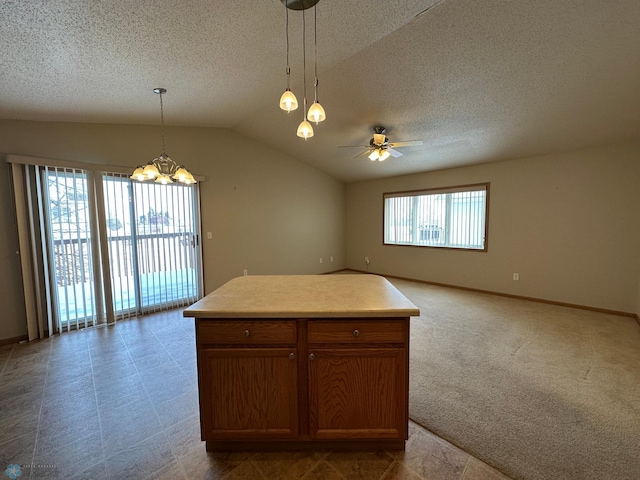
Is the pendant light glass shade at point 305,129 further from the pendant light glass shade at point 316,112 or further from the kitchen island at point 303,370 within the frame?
the kitchen island at point 303,370

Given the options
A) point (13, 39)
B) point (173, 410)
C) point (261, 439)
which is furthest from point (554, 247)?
point (13, 39)

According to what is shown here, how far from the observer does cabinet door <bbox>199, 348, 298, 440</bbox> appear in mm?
1451

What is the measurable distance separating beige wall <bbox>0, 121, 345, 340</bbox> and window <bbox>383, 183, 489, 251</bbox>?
4.74 feet

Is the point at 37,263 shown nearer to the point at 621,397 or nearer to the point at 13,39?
the point at 13,39

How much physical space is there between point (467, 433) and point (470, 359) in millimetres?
1019

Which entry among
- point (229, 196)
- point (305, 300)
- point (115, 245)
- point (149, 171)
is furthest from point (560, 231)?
point (115, 245)

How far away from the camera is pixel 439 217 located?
5.29 meters

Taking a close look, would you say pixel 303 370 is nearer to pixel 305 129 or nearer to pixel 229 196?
pixel 305 129

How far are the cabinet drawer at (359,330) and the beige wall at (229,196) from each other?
3567mm

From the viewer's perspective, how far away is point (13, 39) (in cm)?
173

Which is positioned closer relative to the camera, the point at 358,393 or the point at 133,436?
the point at 358,393

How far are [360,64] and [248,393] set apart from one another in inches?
120

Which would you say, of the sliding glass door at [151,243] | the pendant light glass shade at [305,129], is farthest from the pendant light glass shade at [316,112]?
the sliding glass door at [151,243]

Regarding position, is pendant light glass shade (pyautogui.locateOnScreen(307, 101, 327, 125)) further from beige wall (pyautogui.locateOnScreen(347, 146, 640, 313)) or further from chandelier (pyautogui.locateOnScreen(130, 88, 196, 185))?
beige wall (pyautogui.locateOnScreen(347, 146, 640, 313))
